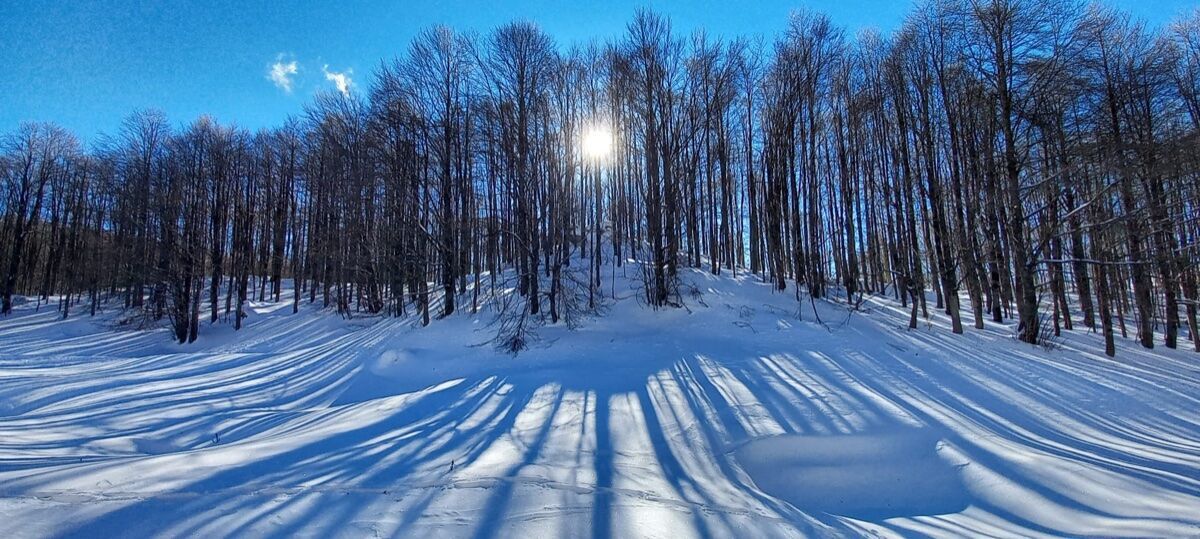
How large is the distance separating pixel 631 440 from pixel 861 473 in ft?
8.54

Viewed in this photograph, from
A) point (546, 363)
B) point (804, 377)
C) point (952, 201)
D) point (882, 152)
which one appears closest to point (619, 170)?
point (882, 152)

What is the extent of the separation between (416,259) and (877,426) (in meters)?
14.1

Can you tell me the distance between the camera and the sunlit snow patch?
4.14m

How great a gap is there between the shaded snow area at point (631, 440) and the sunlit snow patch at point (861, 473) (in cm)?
3

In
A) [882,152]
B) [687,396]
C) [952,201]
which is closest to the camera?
[687,396]

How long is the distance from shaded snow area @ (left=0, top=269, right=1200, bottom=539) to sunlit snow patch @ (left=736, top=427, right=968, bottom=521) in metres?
0.03

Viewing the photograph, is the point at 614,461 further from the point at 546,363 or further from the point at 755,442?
the point at 546,363

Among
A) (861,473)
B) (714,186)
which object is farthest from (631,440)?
(714,186)

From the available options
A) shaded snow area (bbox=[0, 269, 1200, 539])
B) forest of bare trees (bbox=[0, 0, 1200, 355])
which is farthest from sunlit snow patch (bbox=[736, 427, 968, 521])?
forest of bare trees (bbox=[0, 0, 1200, 355])

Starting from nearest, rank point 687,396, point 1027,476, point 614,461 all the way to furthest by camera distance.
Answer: point 1027,476, point 614,461, point 687,396

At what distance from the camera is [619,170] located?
954 inches

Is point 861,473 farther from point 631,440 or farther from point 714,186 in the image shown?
point 714,186

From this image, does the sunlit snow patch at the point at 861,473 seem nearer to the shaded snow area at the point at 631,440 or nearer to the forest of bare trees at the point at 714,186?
the shaded snow area at the point at 631,440

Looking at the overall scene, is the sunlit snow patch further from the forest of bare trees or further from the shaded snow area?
the forest of bare trees
